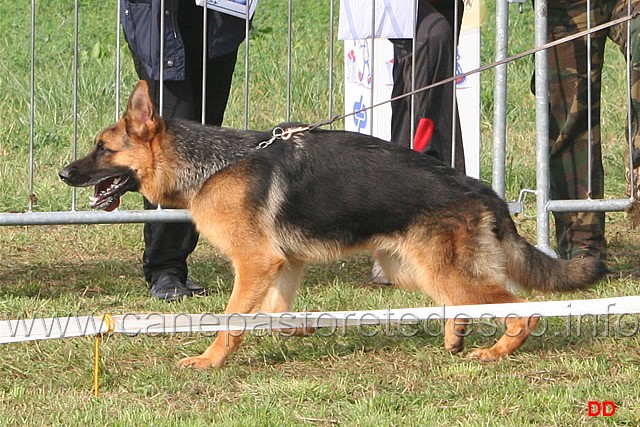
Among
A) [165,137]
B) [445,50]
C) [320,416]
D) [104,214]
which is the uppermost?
[445,50]

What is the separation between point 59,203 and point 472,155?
2925mm

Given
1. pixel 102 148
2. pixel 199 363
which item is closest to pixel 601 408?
pixel 199 363

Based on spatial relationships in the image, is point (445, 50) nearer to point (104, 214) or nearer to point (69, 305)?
point (104, 214)

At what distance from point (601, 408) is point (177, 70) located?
112 inches

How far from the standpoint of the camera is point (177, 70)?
18.9ft

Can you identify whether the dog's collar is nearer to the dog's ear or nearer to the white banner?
the dog's ear

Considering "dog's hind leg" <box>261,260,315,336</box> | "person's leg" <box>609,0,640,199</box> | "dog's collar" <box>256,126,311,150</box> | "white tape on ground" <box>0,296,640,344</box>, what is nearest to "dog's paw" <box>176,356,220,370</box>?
"white tape on ground" <box>0,296,640,344</box>

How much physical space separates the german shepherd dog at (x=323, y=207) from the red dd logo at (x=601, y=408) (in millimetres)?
776

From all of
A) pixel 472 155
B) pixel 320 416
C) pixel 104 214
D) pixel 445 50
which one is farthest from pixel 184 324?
pixel 472 155

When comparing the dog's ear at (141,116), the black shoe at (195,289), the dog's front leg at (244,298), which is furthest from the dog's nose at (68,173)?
the black shoe at (195,289)

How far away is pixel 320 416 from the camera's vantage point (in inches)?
159

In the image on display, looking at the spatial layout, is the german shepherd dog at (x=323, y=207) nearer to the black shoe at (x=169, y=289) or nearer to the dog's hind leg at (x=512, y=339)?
the dog's hind leg at (x=512, y=339)

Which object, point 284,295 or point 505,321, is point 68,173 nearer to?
point 284,295

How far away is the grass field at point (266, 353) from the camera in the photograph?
407cm
